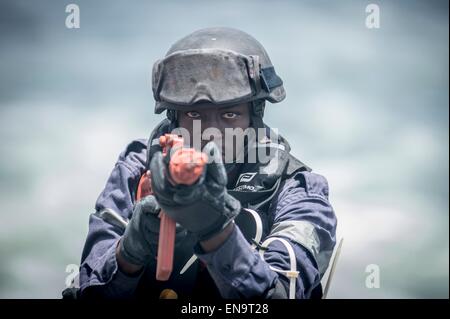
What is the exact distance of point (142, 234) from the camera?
5.79 m

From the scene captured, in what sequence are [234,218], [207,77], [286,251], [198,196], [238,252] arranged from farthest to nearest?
[207,77] → [286,251] → [234,218] → [238,252] → [198,196]

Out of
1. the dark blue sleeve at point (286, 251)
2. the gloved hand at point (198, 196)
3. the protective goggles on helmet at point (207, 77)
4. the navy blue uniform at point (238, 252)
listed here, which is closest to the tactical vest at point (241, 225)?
the navy blue uniform at point (238, 252)

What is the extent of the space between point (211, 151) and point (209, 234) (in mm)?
655

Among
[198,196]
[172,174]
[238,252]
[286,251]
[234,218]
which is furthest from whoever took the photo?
[286,251]

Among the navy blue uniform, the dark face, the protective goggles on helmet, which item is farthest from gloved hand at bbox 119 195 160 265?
the protective goggles on helmet

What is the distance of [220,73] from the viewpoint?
21.6 feet

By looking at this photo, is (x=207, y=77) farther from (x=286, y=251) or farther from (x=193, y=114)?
(x=286, y=251)

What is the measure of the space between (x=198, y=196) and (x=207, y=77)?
1.56 metres

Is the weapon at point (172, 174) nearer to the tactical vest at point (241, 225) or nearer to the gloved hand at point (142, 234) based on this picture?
the gloved hand at point (142, 234)

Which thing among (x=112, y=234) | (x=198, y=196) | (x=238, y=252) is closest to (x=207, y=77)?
(x=112, y=234)

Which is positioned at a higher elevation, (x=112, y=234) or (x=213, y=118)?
(x=213, y=118)

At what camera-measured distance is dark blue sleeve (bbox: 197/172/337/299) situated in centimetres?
573
